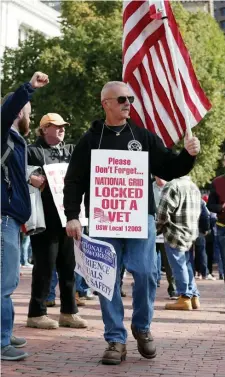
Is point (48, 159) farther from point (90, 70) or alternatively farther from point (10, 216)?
point (90, 70)

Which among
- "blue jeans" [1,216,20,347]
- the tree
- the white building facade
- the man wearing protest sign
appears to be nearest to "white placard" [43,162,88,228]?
the man wearing protest sign

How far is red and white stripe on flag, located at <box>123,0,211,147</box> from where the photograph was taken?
7.17 meters

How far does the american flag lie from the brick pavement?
1.09m

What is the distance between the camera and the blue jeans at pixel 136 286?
233 inches

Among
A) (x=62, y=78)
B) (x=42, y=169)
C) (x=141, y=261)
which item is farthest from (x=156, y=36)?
(x=62, y=78)

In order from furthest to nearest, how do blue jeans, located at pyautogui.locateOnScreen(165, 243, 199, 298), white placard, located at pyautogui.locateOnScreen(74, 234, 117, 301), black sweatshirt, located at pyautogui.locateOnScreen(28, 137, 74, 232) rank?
blue jeans, located at pyautogui.locateOnScreen(165, 243, 199, 298) → black sweatshirt, located at pyautogui.locateOnScreen(28, 137, 74, 232) → white placard, located at pyautogui.locateOnScreen(74, 234, 117, 301)

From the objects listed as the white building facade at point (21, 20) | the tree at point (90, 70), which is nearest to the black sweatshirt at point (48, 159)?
the tree at point (90, 70)

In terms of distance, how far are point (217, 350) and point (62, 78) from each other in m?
32.1

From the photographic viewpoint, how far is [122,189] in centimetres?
600

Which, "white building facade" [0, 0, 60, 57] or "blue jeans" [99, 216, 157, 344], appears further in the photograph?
"white building facade" [0, 0, 60, 57]

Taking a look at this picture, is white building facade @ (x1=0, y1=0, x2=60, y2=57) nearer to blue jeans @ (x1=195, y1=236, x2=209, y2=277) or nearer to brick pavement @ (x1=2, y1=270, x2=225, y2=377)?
blue jeans @ (x1=195, y1=236, x2=209, y2=277)

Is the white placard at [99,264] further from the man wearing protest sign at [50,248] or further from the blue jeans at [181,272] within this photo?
the blue jeans at [181,272]

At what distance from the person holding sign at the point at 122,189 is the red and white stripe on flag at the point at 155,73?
1.20 m

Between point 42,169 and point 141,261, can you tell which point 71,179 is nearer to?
point 141,261
